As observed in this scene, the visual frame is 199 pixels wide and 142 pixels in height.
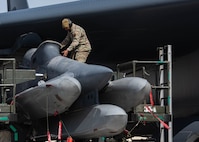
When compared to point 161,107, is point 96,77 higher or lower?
higher

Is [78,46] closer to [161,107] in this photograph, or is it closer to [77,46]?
[77,46]

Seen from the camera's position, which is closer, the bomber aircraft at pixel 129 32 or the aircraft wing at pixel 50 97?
the aircraft wing at pixel 50 97

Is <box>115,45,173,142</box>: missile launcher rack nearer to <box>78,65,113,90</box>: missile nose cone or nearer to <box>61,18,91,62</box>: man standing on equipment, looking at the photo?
<box>61,18,91,62</box>: man standing on equipment

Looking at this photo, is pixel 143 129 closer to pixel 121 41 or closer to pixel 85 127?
pixel 85 127

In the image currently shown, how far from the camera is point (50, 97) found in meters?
7.20

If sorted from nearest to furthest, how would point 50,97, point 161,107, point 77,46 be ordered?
point 50,97, point 161,107, point 77,46

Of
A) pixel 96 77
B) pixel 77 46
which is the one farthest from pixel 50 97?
pixel 77 46

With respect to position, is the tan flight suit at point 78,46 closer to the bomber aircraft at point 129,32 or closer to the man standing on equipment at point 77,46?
the man standing on equipment at point 77,46

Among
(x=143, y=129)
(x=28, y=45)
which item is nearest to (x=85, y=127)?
(x=143, y=129)

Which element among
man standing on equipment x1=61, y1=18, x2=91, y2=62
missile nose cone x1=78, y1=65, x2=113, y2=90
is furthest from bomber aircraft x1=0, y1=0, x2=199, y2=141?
missile nose cone x1=78, y1=65, x2=113, y2=90

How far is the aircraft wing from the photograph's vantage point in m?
7.02

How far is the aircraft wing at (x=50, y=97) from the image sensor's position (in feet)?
23.0

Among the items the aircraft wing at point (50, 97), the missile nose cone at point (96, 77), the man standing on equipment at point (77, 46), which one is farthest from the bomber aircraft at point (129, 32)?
the missile nose cone at point (96, 77)

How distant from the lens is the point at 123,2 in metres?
12.7
